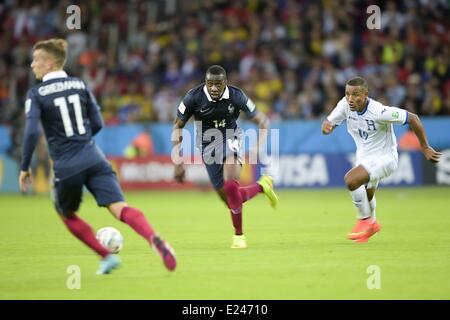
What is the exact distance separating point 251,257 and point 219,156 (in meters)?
1.82

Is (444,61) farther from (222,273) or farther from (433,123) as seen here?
(222,273)

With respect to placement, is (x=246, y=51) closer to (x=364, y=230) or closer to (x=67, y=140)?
(x=364, y=230)

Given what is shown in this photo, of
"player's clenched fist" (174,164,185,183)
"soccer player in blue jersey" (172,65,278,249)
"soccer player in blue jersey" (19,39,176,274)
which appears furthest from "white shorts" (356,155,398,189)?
"soccer player in blue jersey" (19,39,176,274)

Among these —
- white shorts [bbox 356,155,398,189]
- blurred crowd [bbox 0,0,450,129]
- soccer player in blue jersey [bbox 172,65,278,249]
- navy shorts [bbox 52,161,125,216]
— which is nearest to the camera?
navy shorts [bbox 52,161,125,216]

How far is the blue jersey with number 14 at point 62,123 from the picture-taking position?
8016 millimetres

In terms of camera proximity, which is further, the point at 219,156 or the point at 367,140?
the point at 367,140

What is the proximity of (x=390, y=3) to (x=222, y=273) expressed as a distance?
18.2m

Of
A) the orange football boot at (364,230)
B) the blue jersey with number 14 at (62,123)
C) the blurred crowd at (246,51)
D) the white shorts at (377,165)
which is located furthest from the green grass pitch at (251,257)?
the blurred crowd at (246,51)

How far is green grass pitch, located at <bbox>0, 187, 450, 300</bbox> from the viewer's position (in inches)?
293

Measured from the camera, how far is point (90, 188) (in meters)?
8.27

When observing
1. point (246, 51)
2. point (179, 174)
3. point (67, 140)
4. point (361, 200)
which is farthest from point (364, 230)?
point (246, 51)

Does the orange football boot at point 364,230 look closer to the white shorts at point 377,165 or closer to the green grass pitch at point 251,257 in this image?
the green grass pitch at point 251,257

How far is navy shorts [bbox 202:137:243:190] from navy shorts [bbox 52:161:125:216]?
9.51 feet

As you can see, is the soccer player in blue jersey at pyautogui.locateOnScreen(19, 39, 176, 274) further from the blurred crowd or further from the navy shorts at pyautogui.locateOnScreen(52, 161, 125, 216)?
the blurred crowd
